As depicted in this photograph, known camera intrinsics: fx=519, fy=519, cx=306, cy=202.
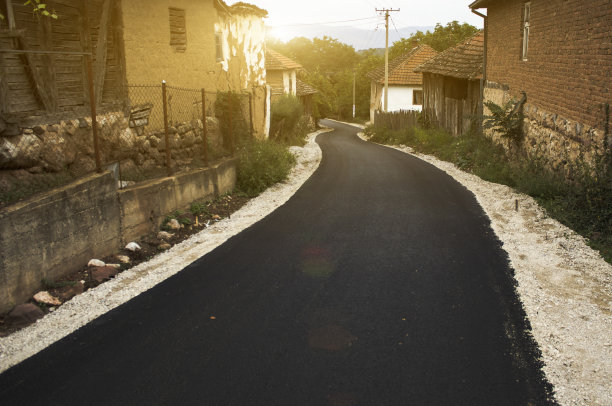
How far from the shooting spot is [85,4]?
33.7 feet

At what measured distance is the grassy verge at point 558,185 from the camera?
815 centimetres

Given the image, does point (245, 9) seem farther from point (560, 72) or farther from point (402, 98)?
point (402, 98)

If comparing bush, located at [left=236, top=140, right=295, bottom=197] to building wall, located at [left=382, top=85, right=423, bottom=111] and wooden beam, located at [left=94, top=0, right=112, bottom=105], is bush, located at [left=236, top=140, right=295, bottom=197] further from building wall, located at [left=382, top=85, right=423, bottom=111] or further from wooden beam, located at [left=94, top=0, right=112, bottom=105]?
building wall, located at [left=382, top=85, right=423, bottom=111]

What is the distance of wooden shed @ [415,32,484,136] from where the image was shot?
2119 cm

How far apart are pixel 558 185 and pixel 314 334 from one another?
7402 millimetres

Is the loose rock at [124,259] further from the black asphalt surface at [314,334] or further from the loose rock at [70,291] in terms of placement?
the black asphalt surface at [314,334]

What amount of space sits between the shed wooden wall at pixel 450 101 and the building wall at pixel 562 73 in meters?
4.41

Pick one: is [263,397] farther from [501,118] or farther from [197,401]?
[501,118]

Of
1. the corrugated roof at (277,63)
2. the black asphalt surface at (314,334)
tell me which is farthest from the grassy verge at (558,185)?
the corrugated roof at (277,63)

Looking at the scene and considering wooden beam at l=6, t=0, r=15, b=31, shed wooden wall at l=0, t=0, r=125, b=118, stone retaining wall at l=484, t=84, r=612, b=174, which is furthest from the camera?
stone retaining wall at l=484, t=84, r=612, b=174

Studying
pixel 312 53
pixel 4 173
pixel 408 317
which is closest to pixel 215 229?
pixel 4 173

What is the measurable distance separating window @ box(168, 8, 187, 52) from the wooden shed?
11400mm

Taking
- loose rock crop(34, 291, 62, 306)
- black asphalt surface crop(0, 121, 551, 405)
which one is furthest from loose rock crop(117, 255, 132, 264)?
loose rock crop(34, 291, 62, 306)

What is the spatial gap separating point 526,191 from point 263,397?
8954 millimetres
